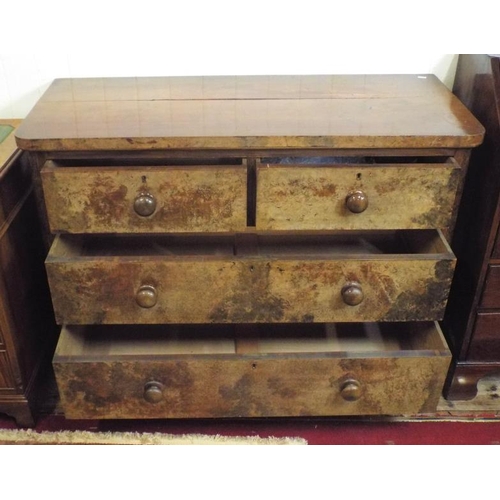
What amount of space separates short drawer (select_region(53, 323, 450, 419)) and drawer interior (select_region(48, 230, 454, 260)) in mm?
204

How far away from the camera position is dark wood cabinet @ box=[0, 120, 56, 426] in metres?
1.25

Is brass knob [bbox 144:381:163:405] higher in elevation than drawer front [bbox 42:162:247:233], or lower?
lower

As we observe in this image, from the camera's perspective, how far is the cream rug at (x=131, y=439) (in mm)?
1359

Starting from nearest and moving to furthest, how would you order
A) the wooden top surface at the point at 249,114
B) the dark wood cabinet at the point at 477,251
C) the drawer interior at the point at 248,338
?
1. the wooden top surface at the point at 249,114
2. the dark wood cabinet at the point at 477,251
3. the drawer interior at the point at 248,338

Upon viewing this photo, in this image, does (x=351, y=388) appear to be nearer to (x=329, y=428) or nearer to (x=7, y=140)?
(x=329, y=428)

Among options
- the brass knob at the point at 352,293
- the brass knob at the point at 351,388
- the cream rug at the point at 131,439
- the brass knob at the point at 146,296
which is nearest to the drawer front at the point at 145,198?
the brass knob at the point at 146,296

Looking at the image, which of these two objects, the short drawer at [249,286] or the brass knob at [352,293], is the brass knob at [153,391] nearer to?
the short drawer at [249,286]

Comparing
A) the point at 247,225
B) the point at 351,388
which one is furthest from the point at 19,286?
the point at 351,388

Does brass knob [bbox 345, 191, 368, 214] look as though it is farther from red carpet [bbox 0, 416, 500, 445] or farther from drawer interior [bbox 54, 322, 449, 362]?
red carpet [bbox 0, 416, 500, 445]

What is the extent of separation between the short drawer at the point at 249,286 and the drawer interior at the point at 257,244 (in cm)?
12

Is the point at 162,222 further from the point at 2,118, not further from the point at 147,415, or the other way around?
the point at 2,118

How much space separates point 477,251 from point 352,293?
Result: 336 mm

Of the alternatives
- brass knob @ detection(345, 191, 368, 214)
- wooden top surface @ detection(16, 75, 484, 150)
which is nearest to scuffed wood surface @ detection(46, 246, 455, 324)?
brass knob @ detection(345, 191, 368, 214)

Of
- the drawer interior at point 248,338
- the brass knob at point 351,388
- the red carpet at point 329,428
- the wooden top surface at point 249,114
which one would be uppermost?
the wooden top surface at point 249,114
